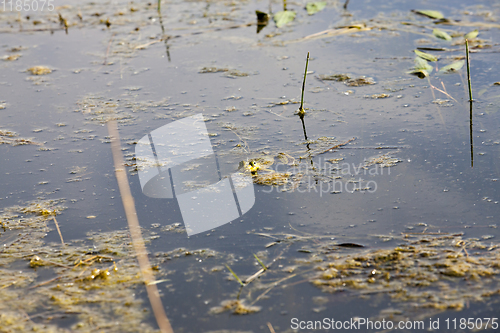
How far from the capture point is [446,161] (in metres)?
2.21

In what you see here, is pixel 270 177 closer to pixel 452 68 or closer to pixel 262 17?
pixel 452 68

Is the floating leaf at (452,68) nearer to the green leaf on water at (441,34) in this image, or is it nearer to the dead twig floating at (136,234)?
the green leaf on water at (441,34)

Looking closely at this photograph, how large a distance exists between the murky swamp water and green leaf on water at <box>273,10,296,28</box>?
197mm

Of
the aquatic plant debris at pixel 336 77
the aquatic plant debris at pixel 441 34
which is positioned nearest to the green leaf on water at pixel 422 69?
the aquatic plant debris at pixel 336 77

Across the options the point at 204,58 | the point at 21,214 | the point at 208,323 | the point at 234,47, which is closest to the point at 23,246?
the point at 21,214

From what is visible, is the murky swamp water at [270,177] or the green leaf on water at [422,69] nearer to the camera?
the murky swamp water at [270,177]

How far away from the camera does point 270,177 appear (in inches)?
86.9

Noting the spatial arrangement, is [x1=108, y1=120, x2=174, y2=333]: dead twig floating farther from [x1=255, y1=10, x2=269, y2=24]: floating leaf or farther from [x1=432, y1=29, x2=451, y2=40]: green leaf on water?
[x1=432, y1=29, x2=451, y2=40]: green leaf on water

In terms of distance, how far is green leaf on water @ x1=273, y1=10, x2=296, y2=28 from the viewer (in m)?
4.20

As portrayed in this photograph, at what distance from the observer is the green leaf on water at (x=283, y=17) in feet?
13.8

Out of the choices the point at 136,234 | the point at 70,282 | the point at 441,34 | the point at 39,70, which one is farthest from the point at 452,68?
the point at 39,70

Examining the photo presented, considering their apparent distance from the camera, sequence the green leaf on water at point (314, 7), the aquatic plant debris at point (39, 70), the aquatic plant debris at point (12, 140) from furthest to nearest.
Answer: the green leaf on water at point (314, 7), the aquatic plant debris at point (39, 70), the aquatic plant debris at point (12, 140)

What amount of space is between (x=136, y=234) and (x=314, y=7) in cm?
337

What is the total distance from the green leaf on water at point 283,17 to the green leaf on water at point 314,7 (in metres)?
0.19
